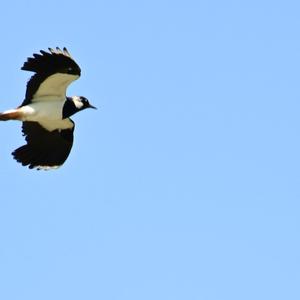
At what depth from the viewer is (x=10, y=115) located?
2423 centimetres

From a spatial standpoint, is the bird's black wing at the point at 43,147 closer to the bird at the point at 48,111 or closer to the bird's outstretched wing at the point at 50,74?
the bird at the point at 48,111

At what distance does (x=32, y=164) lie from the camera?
25000mm

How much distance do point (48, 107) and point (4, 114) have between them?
93 centimetres

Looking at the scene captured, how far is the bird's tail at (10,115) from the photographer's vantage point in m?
24.1

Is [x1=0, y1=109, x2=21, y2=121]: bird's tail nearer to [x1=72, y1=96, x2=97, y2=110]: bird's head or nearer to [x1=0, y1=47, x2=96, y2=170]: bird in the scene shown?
[x1=0, y1=47, x2=96, y2=170]: bird

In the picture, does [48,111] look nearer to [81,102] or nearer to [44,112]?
[44,112]

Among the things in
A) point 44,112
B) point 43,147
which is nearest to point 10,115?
point 44,112

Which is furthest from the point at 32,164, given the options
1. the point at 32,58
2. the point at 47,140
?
the point at 32,58

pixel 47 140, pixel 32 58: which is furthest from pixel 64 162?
pixel 32 58

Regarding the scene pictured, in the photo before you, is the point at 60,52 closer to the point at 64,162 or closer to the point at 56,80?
the point at 56,80

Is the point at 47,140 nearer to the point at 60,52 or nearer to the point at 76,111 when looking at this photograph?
the point at 76,111

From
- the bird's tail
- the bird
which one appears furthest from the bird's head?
the bird's tail

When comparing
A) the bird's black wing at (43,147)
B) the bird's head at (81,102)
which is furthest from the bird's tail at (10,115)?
the bird's head at (81,102)

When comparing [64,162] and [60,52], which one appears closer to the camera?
[60,52]
